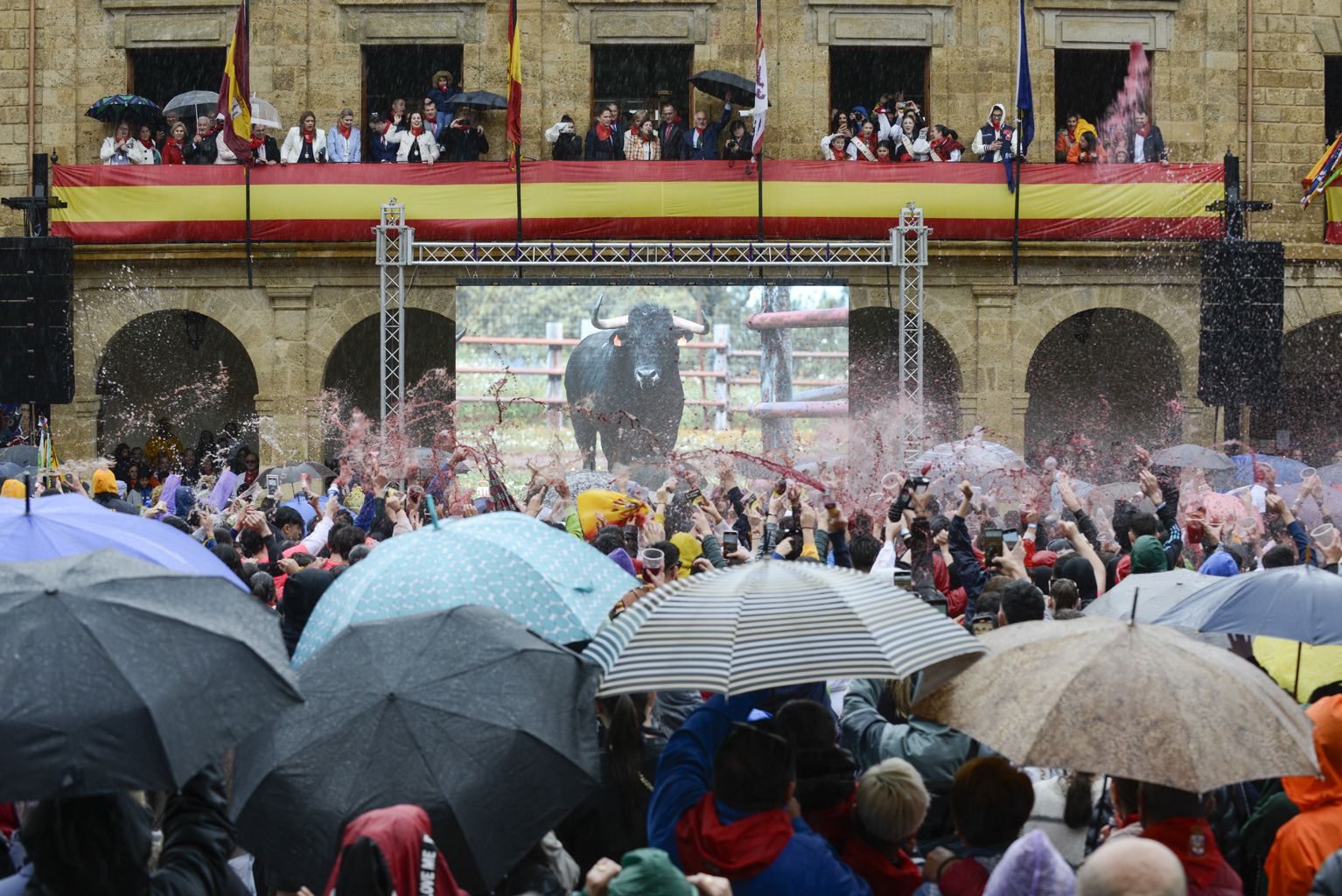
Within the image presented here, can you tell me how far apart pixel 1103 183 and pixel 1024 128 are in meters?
1.57

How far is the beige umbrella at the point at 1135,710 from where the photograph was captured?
4215 millimetres

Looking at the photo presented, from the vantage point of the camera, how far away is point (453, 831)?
426 centimetres

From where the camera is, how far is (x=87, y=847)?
144 inches

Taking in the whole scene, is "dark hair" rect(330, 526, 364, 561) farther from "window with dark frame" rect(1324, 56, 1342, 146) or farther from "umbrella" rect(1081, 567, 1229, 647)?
"window with dark frame" rect(1324, 56, 1342, 146)

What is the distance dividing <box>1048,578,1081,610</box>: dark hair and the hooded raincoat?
2.53 m

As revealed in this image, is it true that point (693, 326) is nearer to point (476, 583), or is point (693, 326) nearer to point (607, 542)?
point (607, 542)

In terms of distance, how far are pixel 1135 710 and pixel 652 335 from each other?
52.3 ft

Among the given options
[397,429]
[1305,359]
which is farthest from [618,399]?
[1305,359]

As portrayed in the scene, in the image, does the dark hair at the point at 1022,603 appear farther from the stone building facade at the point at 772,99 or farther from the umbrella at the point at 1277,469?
the stone building facade at the point at 772,99

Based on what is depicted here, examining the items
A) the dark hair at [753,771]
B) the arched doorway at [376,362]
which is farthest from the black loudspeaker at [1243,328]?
the dark hair at [753,771]

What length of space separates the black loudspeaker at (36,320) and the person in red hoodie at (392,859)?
1685 centimetres

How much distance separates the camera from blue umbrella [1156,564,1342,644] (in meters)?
5.79

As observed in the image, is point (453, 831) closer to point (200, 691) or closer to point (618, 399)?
point (200, 691)

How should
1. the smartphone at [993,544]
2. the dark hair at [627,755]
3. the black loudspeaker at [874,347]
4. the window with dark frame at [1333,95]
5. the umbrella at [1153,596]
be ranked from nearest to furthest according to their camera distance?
the dark hair at [627,755] → the umbrella at [1153,596] → the smartphone at [993,544] → the black loudspeaker at [874,347] → the window with dark frame at [1333,95]
